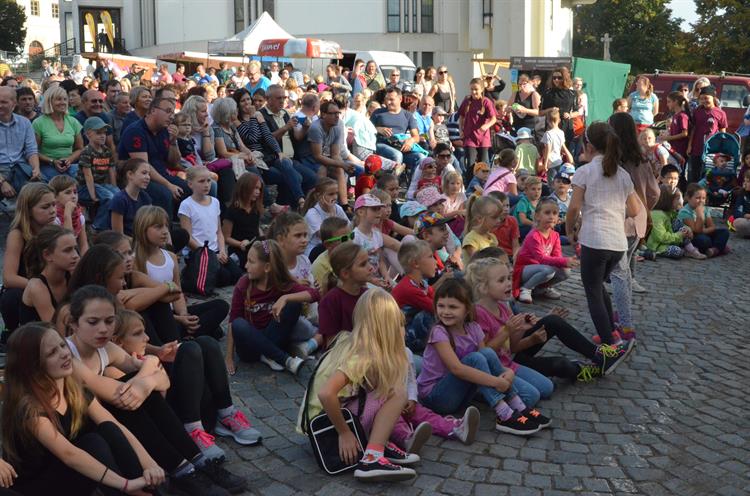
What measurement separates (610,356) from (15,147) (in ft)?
21.3

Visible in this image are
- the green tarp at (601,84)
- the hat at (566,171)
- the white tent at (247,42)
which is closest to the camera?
the hat at (566,171)

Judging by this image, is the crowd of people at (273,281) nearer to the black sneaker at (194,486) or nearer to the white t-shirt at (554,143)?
the black sneaker at (194,486)

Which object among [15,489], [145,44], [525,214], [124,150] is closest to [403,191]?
[525,214]

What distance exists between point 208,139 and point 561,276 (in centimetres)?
442

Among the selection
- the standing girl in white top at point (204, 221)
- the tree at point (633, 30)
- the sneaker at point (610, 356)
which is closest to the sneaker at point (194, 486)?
the sneaker at point (610, 356)

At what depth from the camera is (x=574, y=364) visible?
6.76 meters

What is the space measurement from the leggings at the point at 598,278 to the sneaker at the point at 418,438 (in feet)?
7.74

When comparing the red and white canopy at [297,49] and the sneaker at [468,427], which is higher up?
the red and white canopy at [297,49]

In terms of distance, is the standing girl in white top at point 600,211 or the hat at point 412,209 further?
the hat at point 412,209

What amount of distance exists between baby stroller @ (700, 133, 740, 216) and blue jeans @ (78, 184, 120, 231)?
9204 mm

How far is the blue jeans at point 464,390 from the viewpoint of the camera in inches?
229

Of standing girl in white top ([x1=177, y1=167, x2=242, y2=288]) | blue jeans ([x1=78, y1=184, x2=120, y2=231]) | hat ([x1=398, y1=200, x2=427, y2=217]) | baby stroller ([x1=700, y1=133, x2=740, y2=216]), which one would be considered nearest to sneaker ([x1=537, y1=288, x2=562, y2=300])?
hat ([x1=398, y1=200, x2=427, y2=217])

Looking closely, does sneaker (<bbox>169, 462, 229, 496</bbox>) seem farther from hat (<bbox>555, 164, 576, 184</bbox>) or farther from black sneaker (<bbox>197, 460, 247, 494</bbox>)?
hat (<bbox>555, 164, 576, 184</bbox>)

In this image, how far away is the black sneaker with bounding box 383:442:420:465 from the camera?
206 inches
